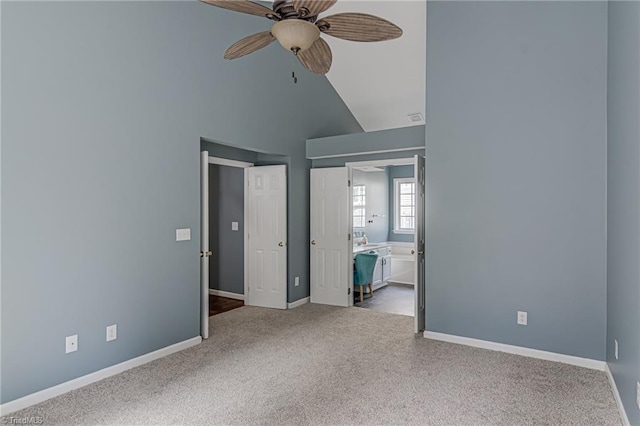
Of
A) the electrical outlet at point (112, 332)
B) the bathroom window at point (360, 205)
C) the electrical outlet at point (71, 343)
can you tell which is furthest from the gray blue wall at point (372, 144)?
the electrical outlet at point (71, 343)

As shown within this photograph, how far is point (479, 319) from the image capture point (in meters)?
3.85

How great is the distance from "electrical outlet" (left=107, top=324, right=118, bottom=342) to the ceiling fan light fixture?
262cm

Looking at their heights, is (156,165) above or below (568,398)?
above

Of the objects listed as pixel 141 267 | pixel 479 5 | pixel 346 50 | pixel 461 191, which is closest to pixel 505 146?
pixel 461 191

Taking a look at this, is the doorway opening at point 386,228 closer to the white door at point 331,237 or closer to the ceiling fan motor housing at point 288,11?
the white door at point 331,237

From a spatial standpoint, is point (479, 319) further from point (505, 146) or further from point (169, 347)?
point (169, 347)

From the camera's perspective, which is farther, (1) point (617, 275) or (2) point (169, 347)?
(2) point (169, 347)

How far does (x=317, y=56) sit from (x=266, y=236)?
3228 millimetres

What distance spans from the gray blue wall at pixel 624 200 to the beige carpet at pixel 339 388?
0.43 metres

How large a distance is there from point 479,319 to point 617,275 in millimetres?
1335

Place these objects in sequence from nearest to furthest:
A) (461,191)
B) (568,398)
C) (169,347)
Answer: (568,398) < (169,347) < (461,191)

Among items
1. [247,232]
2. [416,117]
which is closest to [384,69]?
[416,117]

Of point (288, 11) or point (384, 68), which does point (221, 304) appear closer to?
point (384, 68)

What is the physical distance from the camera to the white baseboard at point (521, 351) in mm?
3363
